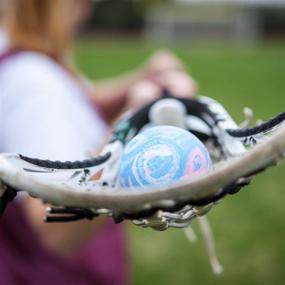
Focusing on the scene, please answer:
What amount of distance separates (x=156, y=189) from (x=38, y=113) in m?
0.65

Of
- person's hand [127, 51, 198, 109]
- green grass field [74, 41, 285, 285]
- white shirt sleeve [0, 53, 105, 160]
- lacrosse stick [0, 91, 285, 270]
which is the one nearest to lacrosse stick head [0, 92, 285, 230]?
lacrosse stick [0, 91, 285, 270]

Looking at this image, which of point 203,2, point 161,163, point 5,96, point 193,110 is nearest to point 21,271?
point 5,96

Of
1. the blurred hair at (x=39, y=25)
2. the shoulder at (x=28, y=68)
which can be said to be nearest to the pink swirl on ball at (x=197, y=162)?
the shoulder at (x=28, y=68)

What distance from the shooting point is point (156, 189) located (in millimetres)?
359

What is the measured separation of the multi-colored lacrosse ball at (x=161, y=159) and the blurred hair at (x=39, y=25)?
2.19 feet

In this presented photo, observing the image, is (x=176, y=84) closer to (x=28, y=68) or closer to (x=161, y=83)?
(x=161, y=83)

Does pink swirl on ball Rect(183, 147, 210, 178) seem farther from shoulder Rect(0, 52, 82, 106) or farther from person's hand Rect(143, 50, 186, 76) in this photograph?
person's hand Rect(143, 50, 186, 76)

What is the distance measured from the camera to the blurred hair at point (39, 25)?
1.13 metres

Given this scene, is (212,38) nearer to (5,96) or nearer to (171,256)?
(171,256)

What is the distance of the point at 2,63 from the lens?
3.41 ft

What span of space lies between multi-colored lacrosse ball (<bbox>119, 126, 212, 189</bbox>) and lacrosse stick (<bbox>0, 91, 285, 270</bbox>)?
20mm

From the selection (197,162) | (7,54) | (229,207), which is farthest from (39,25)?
(229,207)

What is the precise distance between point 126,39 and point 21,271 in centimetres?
1850

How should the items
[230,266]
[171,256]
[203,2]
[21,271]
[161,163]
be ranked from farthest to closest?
[203,2] < [171,256] < [230,266] < [21,271] < [161,163]
